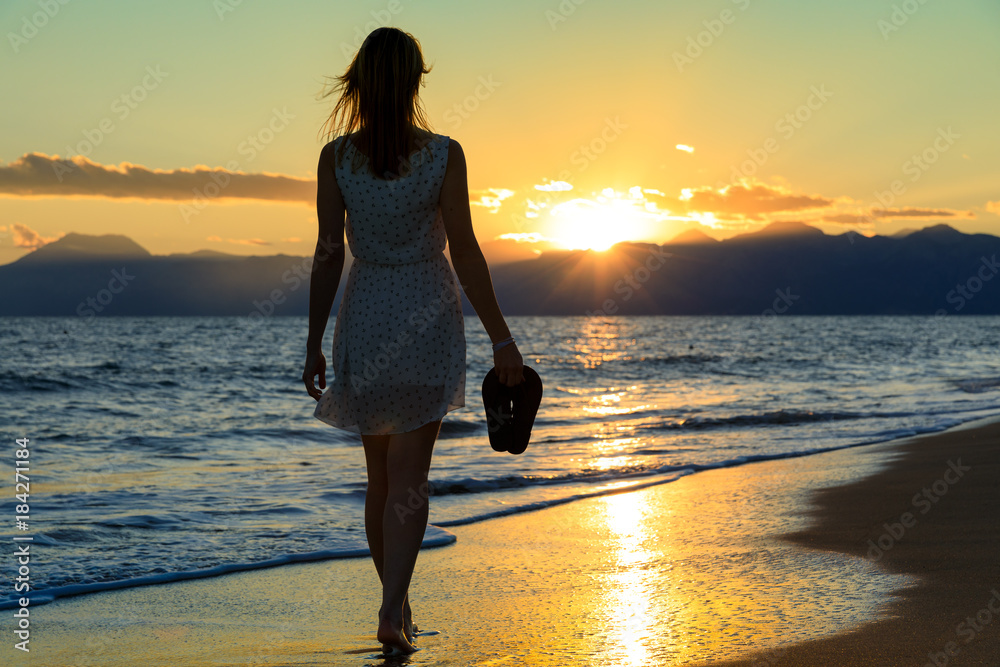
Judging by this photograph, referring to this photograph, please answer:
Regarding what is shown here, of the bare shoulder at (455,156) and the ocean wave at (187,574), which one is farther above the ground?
the bare shoulder at (455,156)

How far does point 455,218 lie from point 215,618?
189cm

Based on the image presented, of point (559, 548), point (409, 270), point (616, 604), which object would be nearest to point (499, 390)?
point (409, 270)

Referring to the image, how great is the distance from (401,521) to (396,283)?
0.76 metres

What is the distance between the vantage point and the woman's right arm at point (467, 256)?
242 cm

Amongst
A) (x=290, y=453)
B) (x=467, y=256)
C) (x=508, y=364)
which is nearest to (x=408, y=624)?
(x=508, y=364)

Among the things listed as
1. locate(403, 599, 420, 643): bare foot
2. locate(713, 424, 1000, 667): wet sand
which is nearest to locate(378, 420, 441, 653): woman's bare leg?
locate(403, 599, 420, 643): bare foot

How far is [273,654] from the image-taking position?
261 cm

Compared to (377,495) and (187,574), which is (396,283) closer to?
(377,495)

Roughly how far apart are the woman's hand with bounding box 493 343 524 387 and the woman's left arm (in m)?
0.55

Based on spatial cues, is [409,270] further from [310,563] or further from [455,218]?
[310,563]

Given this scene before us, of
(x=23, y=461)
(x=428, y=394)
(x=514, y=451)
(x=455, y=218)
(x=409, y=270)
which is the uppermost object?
(x=455, y=218)

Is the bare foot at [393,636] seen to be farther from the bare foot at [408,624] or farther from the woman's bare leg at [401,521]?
the bare foot at [408,624]

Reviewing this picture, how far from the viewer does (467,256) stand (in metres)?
2.45

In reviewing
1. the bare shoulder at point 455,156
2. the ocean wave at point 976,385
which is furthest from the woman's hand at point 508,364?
the ocean wave at point 976,385
